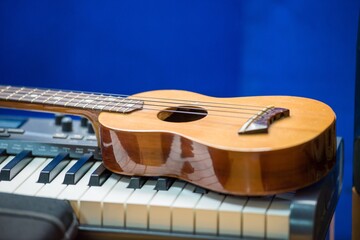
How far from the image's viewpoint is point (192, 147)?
4.26 ft

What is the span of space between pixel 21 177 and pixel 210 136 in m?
0.39

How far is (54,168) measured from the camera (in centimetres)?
143

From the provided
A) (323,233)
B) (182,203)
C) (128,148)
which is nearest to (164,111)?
(128,148)

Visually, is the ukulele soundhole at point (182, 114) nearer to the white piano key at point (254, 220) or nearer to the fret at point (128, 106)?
the fret at point (128, 106)

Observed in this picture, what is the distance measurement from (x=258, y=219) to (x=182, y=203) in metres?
0.14

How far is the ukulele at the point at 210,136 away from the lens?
1.25 meters

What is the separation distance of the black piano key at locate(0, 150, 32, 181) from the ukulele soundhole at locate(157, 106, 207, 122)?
0.29m

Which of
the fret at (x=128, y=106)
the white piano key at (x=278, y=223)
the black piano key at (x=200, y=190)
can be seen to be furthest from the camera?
the fret at (x=128, y=106)

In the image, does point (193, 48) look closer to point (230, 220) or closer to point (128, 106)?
point (128, 106)

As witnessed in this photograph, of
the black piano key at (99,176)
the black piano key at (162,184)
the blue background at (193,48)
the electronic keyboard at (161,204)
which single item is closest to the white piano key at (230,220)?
the electronic keyboard at (161,204)

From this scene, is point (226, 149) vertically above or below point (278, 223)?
above

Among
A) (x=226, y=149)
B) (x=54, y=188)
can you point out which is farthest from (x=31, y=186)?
(x=226, y=149)

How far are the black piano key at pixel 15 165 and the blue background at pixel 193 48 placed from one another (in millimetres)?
663

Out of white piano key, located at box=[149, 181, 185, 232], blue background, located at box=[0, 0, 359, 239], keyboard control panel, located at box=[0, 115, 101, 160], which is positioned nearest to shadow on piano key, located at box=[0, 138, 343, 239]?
white piano key, located at box=[149, 181, 185, 232]
